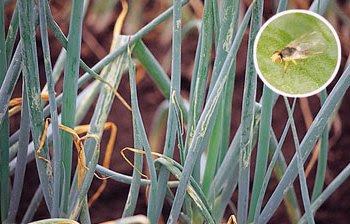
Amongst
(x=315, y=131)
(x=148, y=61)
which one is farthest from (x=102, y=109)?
(x=315, y=131)

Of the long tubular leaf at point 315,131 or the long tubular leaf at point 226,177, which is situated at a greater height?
the long tubular leaf at point 315,131

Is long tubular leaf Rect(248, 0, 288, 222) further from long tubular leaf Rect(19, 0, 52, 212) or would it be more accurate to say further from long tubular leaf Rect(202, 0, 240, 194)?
long tubular leaf Rect(19, 0, 52, 212)

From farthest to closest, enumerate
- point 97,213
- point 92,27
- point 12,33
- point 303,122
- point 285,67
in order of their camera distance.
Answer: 1. point 92,27
2. point 303,122
3. point 97,213
4. point 12,33
5. point 285,67

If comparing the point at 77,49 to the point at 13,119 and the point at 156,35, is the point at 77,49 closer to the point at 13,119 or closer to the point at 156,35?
the point at 13,119

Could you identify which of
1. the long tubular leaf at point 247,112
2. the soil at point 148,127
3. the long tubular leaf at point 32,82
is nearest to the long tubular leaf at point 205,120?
the long tubular leaf at point 247,112

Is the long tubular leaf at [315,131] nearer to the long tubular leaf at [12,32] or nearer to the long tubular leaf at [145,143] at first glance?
the long tubular leaf at [145,143]

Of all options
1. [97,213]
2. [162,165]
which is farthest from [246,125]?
[97,213]
